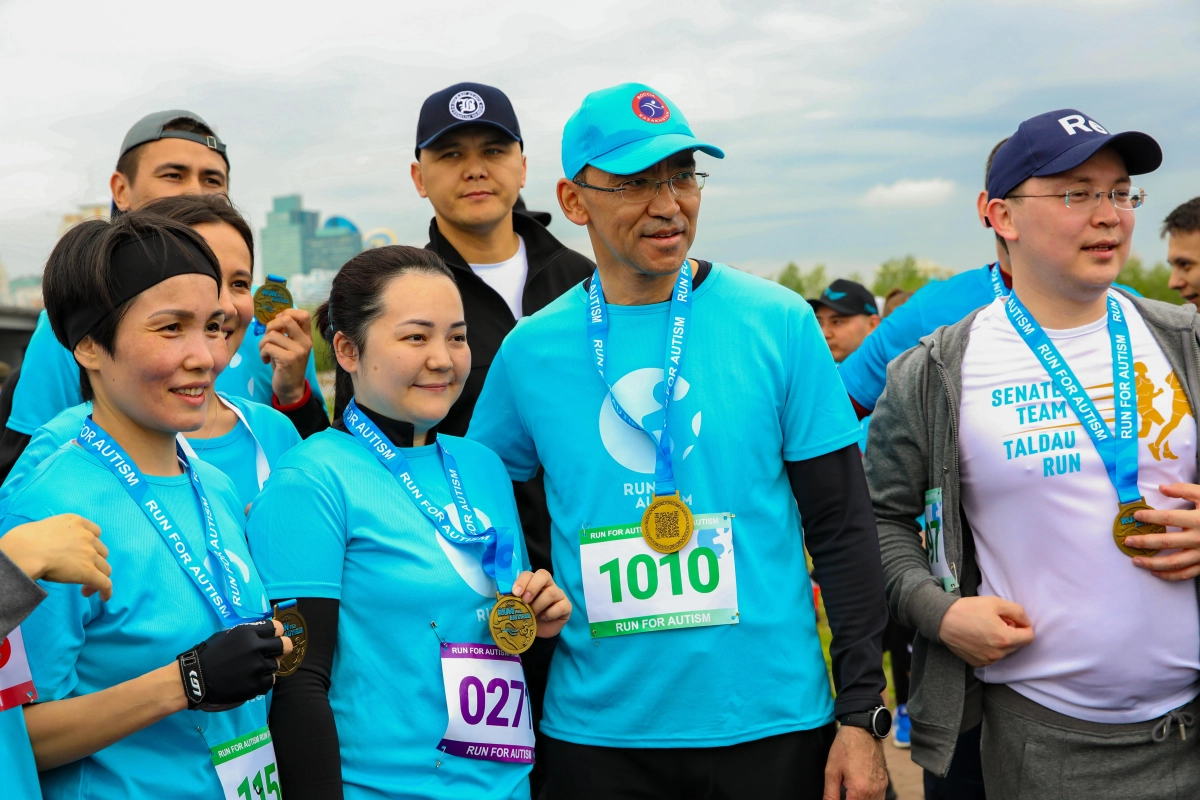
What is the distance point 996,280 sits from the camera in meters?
3.99

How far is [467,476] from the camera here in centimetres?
277

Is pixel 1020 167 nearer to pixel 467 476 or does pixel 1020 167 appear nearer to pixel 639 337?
pixel 639 337

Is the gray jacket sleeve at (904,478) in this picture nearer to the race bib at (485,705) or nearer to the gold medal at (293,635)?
the race bib at (485,705)

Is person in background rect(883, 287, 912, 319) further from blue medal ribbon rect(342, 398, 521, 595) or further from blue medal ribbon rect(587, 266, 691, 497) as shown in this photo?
blue medal ribbon rect(342, 398, 521, 595)

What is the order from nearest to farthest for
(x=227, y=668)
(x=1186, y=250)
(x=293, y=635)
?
(x=227, y=668)
(x=293, y=635)
(x=1186, y=250)

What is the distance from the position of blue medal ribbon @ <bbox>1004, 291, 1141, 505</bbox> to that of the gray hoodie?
0.13 meters

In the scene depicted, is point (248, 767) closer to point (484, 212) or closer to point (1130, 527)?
point (1130, 527)

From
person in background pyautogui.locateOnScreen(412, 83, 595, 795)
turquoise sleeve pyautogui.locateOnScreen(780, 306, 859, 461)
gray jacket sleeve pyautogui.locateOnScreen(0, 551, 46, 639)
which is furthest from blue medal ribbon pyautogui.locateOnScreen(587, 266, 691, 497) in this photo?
gray jacket sleeve pyautogui.locateOnScreen(0, 551, 46, 639)

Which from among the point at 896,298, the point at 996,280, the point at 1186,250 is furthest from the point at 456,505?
the point at 896,298

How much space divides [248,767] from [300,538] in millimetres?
512

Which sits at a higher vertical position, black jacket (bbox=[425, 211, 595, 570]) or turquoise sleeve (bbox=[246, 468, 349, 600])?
black jacket (bbox=[425, 211, 595, 570])

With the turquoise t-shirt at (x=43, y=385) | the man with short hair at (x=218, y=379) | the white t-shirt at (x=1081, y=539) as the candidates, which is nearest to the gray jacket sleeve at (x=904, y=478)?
the white t-shirt at (x=1081, y=539)

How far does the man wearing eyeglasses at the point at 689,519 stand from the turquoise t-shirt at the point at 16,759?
128cm

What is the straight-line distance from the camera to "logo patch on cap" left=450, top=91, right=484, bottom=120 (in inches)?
162
